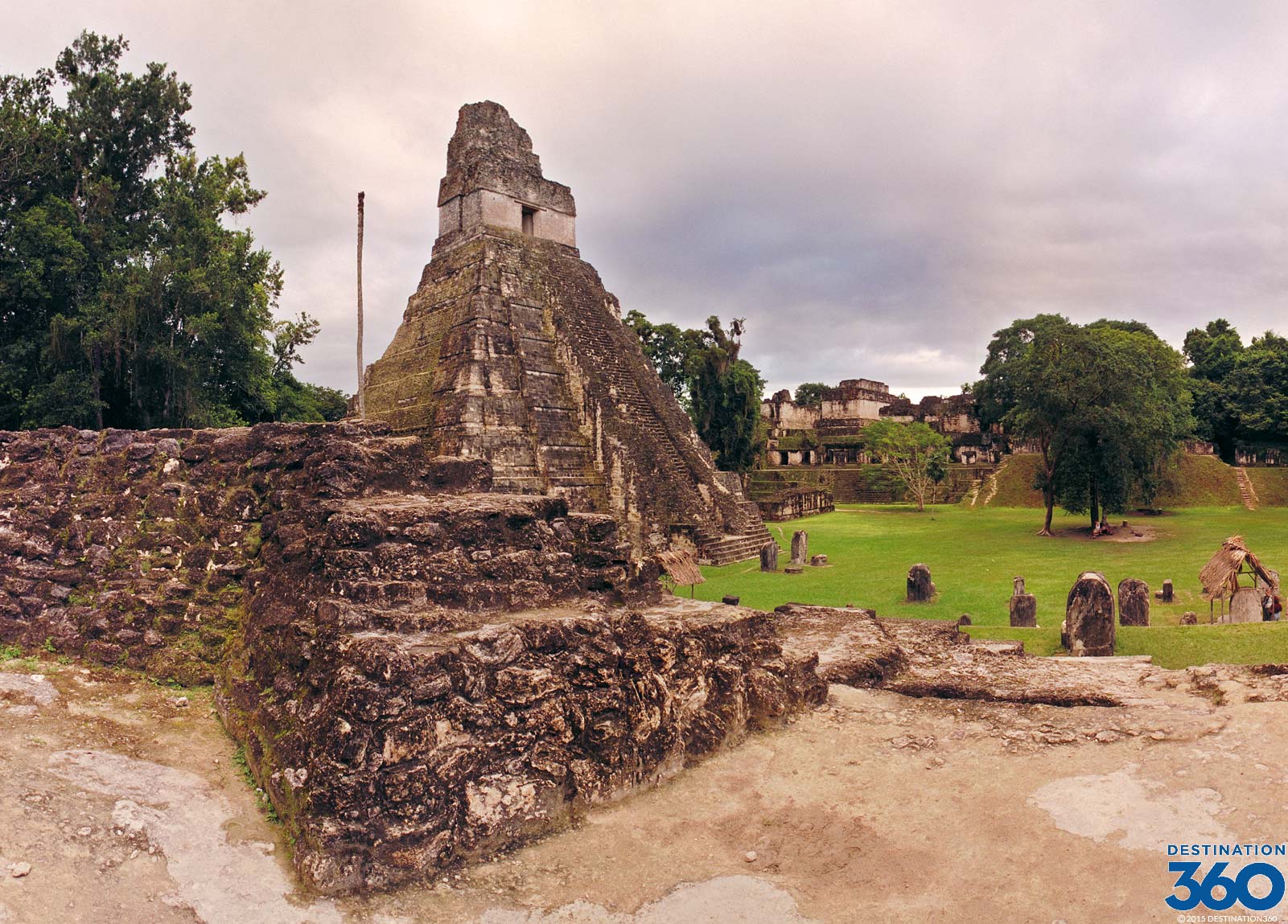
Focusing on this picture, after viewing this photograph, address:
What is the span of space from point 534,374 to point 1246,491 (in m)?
33.3

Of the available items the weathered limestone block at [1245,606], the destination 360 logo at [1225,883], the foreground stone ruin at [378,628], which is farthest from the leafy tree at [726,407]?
the destination 360 logo at [1225,883]

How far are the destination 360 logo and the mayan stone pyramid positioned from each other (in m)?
12.8

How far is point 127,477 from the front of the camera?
6.67 m

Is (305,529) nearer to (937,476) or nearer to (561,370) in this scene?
(561,370)

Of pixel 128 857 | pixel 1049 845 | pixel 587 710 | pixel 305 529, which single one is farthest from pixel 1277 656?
pixel 128 857

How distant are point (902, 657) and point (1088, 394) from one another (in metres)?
16.6

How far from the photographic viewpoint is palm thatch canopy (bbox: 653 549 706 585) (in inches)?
466

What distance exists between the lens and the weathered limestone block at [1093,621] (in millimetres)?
8023

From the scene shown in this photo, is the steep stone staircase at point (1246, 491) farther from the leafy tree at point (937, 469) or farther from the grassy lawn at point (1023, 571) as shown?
the leafy tree at point (937, 469)

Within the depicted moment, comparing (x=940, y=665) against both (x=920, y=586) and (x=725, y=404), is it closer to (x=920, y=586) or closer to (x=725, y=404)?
(x=920, y=586)

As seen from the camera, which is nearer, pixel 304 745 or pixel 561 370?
pixel 304 745

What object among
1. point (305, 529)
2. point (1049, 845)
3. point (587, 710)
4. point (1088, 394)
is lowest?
point (1049, 845)

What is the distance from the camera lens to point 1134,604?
982 centimetres

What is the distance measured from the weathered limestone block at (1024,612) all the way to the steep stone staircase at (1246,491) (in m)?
28.3
